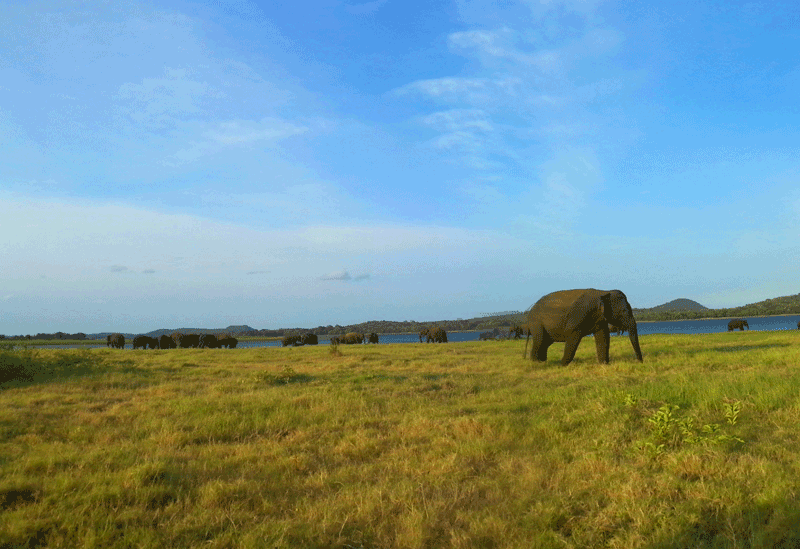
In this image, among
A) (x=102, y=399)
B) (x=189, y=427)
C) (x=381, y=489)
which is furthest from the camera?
(x=102, y=399)

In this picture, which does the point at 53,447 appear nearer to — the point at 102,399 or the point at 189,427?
the point at 189,427

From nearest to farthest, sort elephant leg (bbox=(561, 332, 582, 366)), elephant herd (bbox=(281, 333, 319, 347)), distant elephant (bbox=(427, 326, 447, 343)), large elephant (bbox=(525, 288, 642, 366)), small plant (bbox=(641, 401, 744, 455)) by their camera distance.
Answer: small plant (bbox=(641, 401, 744, 455)) → large elephant (bbox=(525, 288, 642, 366)) → elephant leg (bbox=(561, 332, 582, 366)) → distant elephant (bbox=(427, 326, 447, 343)) → elephant herd (bbox=(281, 333, 319, 347))

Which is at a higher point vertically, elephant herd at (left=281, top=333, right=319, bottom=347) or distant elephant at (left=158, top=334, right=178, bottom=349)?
distant elephant at (left=158, top=334, right=178, bottom=349)

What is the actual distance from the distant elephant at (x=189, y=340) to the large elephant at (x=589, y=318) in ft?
146

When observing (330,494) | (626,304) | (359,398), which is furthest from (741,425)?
(626,304)

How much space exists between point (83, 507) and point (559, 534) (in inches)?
181

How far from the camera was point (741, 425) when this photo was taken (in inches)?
284

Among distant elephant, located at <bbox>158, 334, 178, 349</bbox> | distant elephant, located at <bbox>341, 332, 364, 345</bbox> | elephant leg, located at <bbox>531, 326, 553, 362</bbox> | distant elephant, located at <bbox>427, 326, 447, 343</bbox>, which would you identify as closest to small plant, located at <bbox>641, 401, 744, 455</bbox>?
elephant leg, located at <bbox>531, 326, 553, 362</bbox>

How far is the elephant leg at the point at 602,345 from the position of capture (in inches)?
653

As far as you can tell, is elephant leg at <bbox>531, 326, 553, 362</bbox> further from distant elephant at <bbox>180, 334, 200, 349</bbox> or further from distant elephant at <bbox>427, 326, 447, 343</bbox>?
distant elephant at <bbox>180, 334, 200, 349</bbox>

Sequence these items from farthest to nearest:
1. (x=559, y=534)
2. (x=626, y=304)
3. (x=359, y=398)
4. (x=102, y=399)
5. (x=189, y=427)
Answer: (x=626, y=304)
(x=102, y=399)
(x=359, y=398)
(x=189, y=427)
(x=559, y=534)

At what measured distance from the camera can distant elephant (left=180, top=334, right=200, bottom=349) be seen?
5126 cm

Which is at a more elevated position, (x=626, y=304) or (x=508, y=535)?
(x=626, y=304)

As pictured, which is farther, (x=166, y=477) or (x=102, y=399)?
(x=102, y=399)
